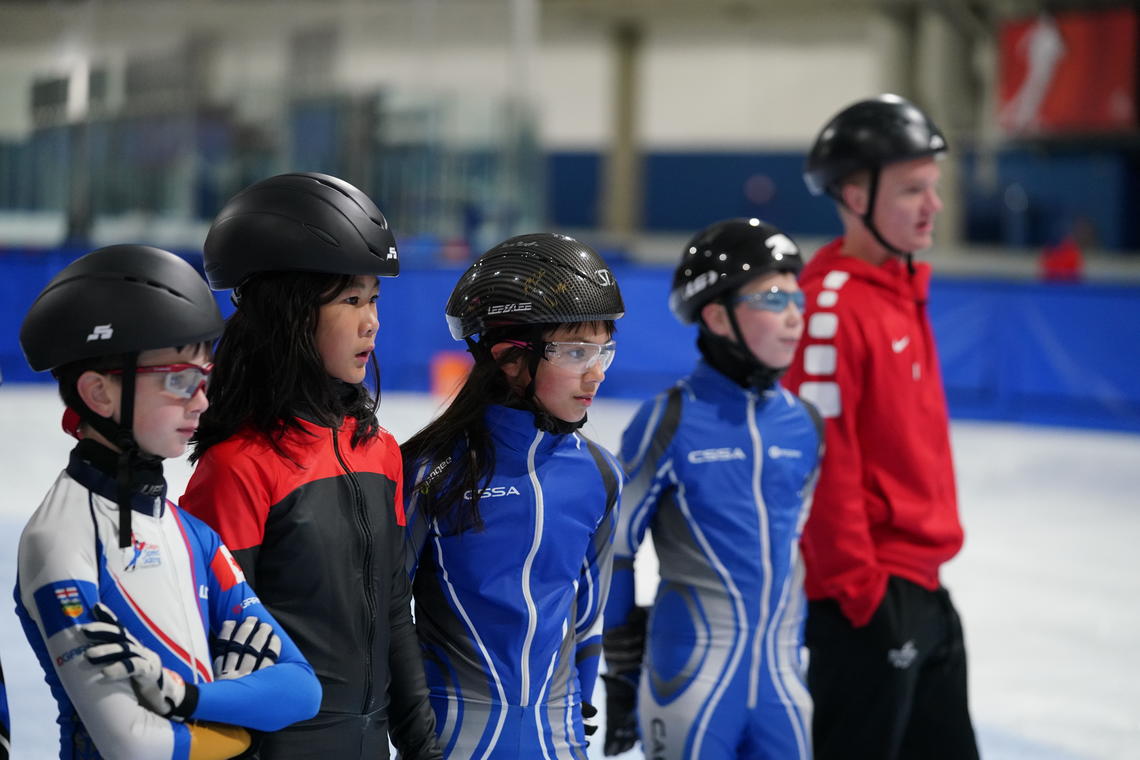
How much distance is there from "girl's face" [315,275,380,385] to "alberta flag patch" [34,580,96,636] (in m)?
0.68

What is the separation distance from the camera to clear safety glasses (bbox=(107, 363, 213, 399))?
2.03m

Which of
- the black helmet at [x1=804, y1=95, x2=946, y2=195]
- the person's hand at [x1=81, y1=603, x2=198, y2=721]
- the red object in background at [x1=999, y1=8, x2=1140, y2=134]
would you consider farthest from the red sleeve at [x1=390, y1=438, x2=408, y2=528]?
the red object in background at [x1=999, y1=8, x2=1140, y2=134]

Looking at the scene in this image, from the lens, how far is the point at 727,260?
3344 mm

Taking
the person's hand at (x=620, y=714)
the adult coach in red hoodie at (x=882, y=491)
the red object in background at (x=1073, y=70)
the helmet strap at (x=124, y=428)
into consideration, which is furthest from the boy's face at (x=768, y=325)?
the red object in background at (x=1073, y=70)

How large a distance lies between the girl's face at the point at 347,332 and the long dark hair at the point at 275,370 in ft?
0.04

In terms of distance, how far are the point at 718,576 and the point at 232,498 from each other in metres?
1.34

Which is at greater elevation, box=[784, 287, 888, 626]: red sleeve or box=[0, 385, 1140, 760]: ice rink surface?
box=[784, 287, 888, 626]: red sleeve

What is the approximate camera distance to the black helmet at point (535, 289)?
8.62 feet

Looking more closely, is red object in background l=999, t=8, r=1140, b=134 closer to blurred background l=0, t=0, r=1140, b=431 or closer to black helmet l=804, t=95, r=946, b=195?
blurred background l=0, t=0, r=1140, b=431

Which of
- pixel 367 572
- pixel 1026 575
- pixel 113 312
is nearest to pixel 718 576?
pixel 367 572

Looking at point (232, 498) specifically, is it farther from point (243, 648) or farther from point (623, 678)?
point (623, 678)

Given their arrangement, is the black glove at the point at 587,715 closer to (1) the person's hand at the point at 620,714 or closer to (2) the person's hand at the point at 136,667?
(1) the person's hand at the point at 620,714

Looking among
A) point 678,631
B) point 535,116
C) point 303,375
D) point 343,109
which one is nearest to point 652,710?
point 678,631

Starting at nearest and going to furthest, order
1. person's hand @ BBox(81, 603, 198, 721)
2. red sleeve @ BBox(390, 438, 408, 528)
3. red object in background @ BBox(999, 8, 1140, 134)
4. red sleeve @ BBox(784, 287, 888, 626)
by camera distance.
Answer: person's hand @ BBox(81, 603, 198, 721)
red sleeve @ BBox(390, 438, 408, 528)
red sleeve @ BBox(784, 287, 888, 626)
red object in background @ BBox(999, 8, 1140, 134)
